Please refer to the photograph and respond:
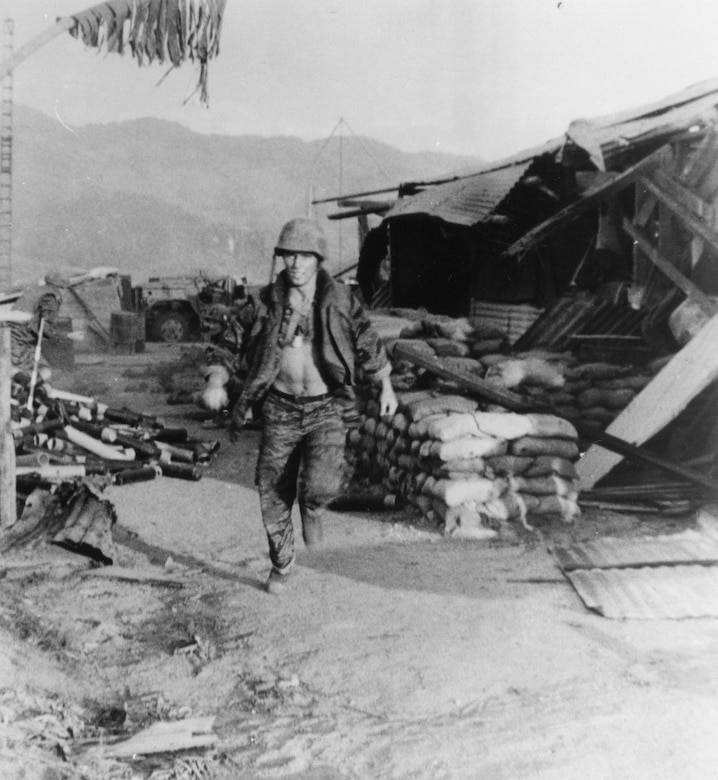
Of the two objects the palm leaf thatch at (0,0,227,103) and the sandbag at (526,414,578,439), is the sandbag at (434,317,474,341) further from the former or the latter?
the palm leaf thatch at (0,0,227,103)

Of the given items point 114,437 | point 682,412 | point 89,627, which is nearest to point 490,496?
point 682,412

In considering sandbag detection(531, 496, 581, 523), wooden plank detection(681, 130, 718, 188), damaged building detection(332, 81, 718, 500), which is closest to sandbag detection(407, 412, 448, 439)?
sandbag detection(531, 496, 581, 523)

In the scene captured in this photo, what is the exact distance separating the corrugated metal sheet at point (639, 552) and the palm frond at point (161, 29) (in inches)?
178

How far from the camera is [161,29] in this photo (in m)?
6.23

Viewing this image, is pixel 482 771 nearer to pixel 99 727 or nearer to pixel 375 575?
pixel 99 727

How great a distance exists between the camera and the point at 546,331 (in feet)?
25.7

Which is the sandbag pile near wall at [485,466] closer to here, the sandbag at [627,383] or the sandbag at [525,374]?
the sandbag at [525,374]

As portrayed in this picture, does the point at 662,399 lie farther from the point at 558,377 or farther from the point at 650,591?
the point at 650,591

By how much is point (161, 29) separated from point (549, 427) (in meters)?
4.25

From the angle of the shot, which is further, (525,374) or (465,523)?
(525,374)

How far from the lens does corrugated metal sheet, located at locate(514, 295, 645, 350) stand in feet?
24.9

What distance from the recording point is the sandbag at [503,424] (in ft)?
19.9

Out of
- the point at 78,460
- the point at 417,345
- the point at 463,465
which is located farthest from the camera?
the point at 78,460

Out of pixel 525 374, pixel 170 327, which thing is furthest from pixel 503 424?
pixel 170 327
